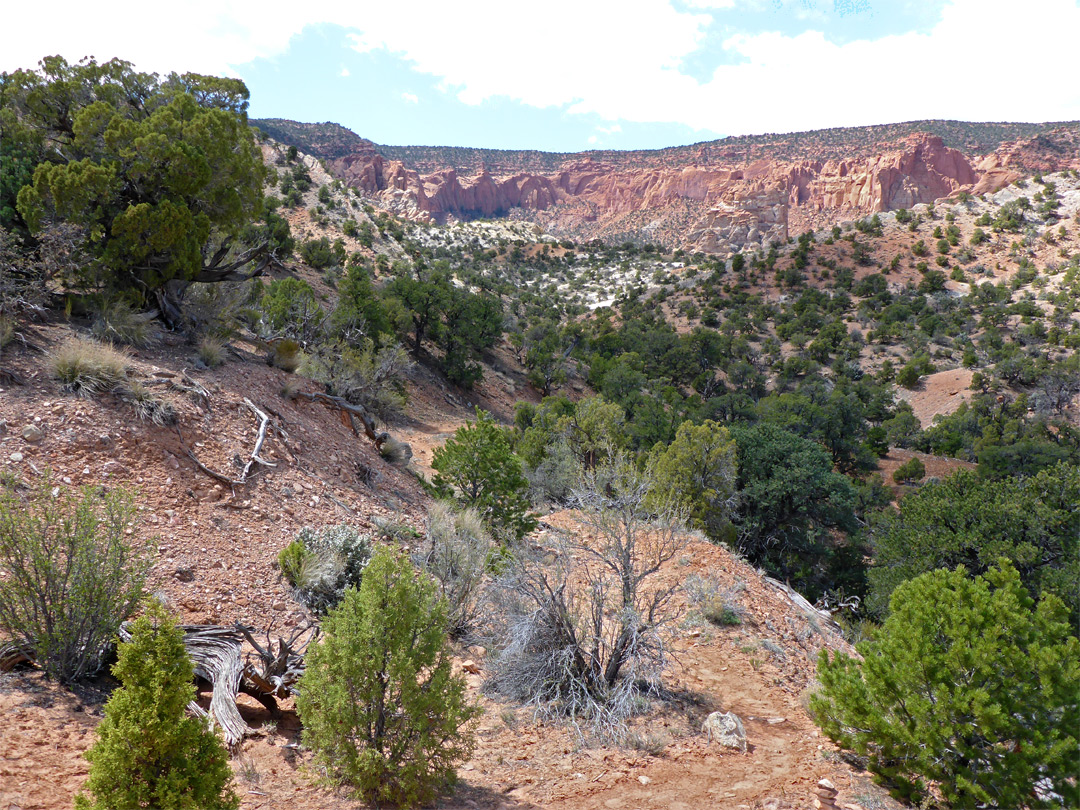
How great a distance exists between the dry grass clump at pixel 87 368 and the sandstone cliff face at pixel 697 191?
82.7m

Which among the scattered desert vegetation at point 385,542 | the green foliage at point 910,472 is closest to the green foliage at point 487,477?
the scattered desert vegetation at point 385,542

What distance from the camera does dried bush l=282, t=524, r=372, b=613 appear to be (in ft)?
22.5

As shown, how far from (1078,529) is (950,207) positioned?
5955 cm

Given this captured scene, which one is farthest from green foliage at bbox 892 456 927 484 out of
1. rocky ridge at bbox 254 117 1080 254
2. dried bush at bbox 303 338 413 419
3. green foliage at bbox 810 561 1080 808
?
rocky ridge at bbox 254 117 1080 254

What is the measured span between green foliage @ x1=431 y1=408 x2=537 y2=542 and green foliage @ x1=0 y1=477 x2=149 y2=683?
6.15 meters

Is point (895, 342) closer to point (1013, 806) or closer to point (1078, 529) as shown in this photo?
point (1078, 529)

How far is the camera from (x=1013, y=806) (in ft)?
13.4

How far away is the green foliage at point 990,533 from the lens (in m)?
12.8

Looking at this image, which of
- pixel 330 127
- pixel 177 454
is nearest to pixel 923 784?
pixel 177 454

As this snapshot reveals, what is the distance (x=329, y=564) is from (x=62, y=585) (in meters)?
2.76

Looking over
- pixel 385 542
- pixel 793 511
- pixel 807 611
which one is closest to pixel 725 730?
pixel 807 611

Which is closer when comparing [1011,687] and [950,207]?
[1011,687]

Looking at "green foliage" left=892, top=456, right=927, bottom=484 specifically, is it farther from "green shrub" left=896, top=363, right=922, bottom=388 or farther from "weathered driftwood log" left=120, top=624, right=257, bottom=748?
"weathered driftwood log" left=120, top=624, right=257, bottom=748

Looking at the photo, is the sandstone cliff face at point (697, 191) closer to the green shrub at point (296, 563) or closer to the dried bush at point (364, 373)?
the dried bush at point (364, 373)
